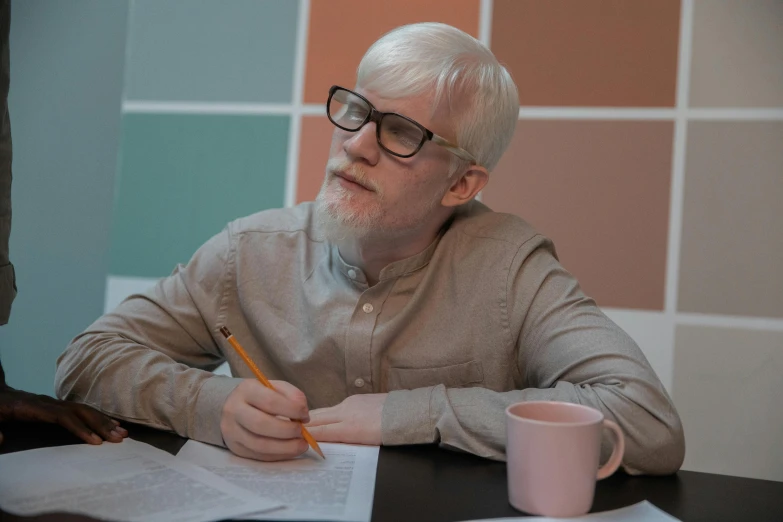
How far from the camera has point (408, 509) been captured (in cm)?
85

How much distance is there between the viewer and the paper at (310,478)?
0.82m

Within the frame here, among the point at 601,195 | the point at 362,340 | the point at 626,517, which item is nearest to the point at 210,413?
the point at 362,340

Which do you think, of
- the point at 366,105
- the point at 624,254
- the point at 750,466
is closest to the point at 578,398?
the point at 366,105

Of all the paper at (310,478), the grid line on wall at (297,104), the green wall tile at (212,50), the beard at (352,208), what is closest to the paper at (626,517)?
the paper at (310,478)

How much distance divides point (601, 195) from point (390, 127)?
1.22 m

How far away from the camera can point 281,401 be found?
1016 millimetres

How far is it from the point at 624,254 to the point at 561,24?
31.2 inches

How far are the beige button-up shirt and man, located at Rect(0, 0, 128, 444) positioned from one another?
100 millimetres

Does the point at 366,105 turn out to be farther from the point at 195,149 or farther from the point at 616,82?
the point at 195,149

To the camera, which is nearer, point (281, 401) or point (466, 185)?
point (281, 401)

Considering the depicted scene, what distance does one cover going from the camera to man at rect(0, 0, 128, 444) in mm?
1003

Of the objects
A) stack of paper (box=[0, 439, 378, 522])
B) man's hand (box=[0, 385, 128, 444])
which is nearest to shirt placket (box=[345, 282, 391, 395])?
stack of paper (box=[0, 439, 378, 522])

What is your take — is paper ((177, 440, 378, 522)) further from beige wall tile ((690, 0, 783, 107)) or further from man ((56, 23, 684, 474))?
beige wall tile ((690, 0, 783, 107))

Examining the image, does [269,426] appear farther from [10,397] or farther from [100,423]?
[10,397]
